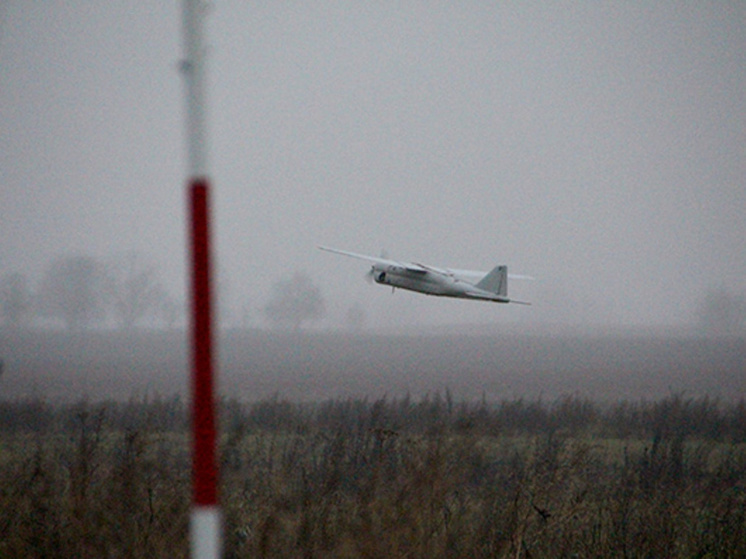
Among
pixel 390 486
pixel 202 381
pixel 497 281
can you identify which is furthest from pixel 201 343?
pixel 497 281

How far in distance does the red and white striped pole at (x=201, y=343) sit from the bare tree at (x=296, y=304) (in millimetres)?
140587

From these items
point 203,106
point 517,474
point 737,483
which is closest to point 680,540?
point 517,474

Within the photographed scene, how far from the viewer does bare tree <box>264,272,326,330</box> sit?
472ft

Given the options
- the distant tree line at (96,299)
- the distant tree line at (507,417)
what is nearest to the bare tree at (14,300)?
the distant tree line at (96,299)

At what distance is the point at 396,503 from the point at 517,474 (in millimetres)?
4768

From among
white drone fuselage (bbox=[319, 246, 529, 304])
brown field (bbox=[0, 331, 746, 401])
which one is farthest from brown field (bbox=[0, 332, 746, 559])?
brown field (bbox=[0, 331, 746, 401])

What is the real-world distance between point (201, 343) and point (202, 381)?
0.48 ft

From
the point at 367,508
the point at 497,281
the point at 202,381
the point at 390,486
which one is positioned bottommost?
the point at 367,508

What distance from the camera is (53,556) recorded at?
20.2ft

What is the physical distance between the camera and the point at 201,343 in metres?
2.79

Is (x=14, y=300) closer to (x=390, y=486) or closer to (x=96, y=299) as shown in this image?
(x=96, y=299)

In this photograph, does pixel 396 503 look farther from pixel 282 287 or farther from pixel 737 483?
pixel 282 287

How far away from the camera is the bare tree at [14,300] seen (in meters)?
127

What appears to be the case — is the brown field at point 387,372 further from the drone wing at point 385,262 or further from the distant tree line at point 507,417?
the drone wing at point 385,262
